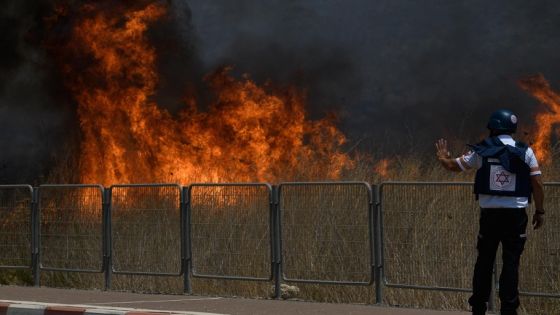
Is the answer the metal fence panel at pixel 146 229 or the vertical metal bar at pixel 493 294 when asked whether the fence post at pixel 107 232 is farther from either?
the vertical metal bar at pixel 493 294

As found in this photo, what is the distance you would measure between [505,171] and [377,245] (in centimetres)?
317

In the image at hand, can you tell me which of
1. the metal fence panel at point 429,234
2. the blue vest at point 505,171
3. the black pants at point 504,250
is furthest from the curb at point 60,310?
the blue vest at point 505,171

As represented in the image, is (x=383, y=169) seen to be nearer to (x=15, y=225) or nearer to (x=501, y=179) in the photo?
(x=15, y=225)

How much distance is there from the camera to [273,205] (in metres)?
14.4

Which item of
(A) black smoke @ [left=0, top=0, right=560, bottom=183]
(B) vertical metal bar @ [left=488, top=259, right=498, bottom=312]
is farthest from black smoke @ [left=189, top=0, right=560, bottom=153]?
(B) vertical metal bar @ [left=488, top=259, right=498, bottom=312]

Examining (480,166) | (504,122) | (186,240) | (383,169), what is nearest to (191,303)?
(186,240)

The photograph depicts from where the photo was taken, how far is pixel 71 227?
53.7 ft

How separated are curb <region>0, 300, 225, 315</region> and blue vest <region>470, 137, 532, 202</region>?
3.25 metres

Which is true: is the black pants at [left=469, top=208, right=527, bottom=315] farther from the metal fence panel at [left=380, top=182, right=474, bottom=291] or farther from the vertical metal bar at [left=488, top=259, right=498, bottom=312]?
the metal fence panel at [left=380, top=182, right=474, bottom=291]

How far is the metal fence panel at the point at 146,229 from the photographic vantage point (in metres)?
15.4

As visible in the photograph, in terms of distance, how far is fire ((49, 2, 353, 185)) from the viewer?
941 inches

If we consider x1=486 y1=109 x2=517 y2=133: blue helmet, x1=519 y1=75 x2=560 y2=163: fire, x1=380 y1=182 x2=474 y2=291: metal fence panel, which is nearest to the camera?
x1=486 y1=109 x2=517 y2=133: blue helmet

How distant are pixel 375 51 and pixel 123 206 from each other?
1707 centimetres

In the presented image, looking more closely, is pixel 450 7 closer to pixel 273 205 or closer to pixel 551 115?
pixel 551 115
